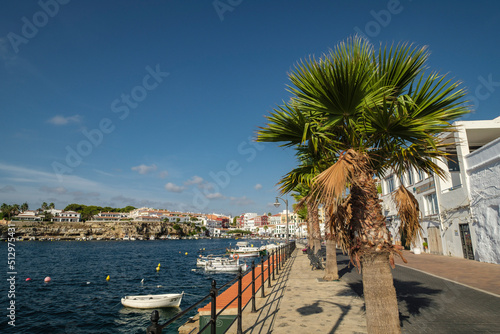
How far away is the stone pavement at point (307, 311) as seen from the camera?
619 cm

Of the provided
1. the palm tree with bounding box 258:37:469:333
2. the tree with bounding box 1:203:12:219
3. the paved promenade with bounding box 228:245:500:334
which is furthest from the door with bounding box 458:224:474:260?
the tree with bounding box 1:203:12:219

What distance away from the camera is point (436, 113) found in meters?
4.75

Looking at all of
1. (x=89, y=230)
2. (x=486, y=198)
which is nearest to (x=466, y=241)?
(x=486, y=198)

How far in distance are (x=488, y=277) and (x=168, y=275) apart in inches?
1132

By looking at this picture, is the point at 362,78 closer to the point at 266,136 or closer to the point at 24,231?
the point at 266,136

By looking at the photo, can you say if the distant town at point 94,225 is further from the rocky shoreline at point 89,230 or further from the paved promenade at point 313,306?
the paved promenade at point 313,306

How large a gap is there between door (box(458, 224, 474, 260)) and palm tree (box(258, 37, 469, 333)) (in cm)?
1902

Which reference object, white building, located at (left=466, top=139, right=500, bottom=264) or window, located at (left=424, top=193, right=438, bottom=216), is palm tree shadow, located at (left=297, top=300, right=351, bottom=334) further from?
window, located at (left=424, top=193, right=438, bottom=216)

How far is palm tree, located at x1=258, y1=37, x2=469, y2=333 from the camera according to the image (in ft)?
14.0

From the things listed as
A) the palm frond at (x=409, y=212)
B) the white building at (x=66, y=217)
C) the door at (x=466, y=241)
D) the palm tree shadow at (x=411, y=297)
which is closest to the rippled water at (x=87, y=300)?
the palm tree shadow at (x=411, y=297)

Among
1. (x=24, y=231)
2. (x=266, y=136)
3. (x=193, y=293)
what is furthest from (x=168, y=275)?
(x=24, y=231)

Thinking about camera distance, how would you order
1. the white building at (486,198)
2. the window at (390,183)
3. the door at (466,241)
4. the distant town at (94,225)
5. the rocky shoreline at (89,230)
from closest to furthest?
the white building at (486,198), the door at (466,241), the window at (390,183), the rocky shoreline at (89,230), the distant town at (94,225)

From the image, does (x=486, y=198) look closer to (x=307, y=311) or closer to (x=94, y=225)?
(x=307, y=311)

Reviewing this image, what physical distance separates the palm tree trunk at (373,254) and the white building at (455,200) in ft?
50.6
